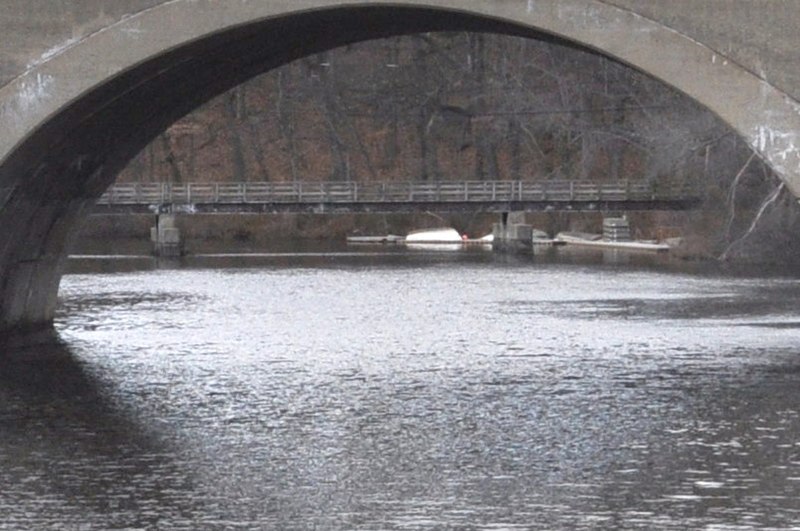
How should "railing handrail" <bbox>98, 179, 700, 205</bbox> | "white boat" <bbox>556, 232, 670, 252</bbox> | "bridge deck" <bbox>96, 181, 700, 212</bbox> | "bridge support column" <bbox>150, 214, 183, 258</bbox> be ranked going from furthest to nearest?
"white boat" <bbox>556, 232, 670, 252</bbox> < "bridge support column" <bbox>150, 214, 183, 258</bbox> < "railing handrail" <bbox>98, 179, 700, 205</bbox> < "bridge deck" <bbox>96, 181, 700, 212</bbox>

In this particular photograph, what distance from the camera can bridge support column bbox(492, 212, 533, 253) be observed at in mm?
72438

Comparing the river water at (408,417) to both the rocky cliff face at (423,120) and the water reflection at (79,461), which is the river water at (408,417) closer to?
the water reflection at (79,461)

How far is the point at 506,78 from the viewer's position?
280 ft

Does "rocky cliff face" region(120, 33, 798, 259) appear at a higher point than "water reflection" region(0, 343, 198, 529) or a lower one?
higher

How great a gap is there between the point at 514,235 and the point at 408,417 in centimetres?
4988

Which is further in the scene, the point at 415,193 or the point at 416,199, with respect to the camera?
the point at 415,193

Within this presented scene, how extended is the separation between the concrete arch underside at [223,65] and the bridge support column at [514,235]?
41.1 m

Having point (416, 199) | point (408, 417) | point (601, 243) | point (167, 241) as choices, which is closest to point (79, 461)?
point (408, 417)

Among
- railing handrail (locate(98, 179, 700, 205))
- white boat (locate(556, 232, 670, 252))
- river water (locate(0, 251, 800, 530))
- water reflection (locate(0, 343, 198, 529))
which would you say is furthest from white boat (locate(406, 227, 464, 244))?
water reflection (locate(0, 343, 198, 529))

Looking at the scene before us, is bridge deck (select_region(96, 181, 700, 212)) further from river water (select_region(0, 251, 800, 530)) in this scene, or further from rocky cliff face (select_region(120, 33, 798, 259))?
river water (select_region(0, 251, 800, 530))

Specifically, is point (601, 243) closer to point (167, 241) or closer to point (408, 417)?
point (167, 241)

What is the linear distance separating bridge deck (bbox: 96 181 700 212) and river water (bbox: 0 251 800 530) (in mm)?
25688

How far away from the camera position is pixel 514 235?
7306 centimetres

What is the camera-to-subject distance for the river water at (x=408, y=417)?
17.8m
